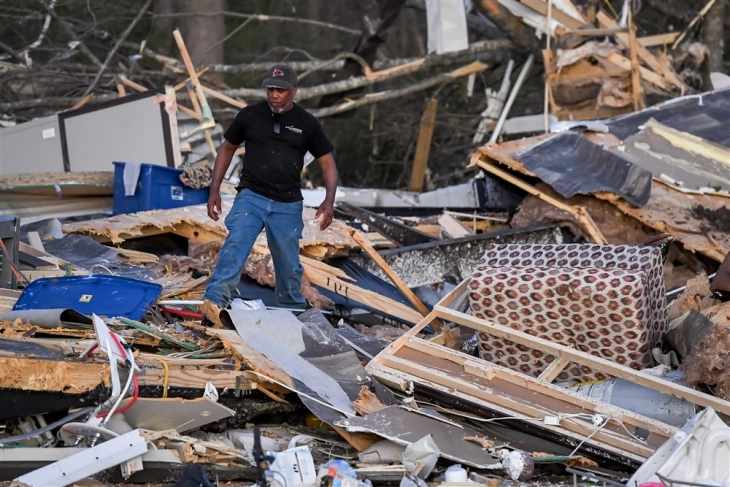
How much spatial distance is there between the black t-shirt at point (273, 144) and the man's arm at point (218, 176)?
0.47 ft

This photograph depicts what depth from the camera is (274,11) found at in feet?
71.2

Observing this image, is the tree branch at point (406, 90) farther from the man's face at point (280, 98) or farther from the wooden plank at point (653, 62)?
the man's face at point (280, 98)

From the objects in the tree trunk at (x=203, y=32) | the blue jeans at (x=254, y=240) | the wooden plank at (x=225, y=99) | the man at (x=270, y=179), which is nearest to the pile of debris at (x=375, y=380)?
the blue jeans at (x=254, y=240)

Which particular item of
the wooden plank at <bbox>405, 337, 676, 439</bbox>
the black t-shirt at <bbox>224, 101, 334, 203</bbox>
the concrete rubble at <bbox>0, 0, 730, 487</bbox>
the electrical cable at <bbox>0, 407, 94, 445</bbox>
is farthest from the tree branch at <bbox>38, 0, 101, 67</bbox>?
the electrical cable at <bbox>0, 407, 94, 445</bbox>

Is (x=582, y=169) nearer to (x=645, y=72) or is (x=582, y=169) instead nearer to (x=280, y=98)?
(x=645, y=72)

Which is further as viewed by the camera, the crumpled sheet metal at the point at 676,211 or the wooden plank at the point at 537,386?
the crumpled sheet metal at the point at 676,211

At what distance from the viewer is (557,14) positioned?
48.5ft

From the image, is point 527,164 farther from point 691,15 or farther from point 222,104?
point 691,15

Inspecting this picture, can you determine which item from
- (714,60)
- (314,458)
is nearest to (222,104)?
(714,60)

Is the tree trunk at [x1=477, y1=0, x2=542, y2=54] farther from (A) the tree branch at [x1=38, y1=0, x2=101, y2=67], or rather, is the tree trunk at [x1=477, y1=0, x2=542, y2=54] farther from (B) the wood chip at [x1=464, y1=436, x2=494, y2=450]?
(B) the wood chip at [x1=464, y1=436, x2=494, y2=450]

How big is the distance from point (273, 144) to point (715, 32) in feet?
40.5

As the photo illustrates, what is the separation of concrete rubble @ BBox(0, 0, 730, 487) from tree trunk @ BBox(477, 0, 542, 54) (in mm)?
5892

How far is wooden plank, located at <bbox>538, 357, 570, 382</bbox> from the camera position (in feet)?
20.0

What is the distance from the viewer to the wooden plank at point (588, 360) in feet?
18.4
